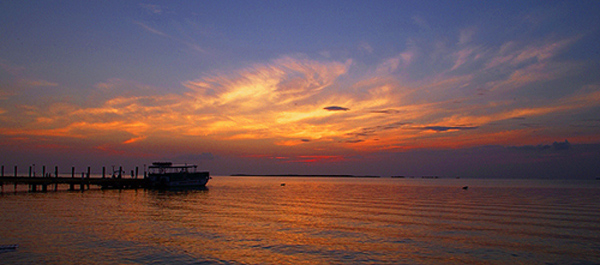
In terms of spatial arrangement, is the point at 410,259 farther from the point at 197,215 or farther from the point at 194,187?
the point at 194,187

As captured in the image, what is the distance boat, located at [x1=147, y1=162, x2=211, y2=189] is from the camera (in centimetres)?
9481

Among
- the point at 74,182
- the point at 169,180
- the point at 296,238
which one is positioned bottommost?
the point at 296,238

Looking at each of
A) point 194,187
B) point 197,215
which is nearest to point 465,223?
point 197,215

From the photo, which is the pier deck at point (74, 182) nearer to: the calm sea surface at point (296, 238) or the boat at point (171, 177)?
the boat at point (171, 177)

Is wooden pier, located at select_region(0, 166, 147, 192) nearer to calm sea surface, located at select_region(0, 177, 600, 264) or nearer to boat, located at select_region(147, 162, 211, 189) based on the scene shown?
boat, located at select_region(147, 162, 211, 189)

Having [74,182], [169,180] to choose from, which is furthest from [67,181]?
[169,180]

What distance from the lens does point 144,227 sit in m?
30.3

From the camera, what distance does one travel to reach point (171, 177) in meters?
95.1

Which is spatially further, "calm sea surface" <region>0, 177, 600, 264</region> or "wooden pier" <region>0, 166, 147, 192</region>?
"wooden pier" <region>0, 166, 147, 192</region>

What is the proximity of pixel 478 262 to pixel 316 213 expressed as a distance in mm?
23046

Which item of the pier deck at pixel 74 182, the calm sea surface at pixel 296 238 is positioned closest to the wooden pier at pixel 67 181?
the pier deck at pixel 74 182

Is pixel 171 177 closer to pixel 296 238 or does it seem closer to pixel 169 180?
pixel 169 180

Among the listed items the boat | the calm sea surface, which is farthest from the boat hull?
the calm sea surface

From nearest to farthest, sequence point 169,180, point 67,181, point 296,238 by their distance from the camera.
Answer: point 296,238 → point 67,181 → point 169,180
